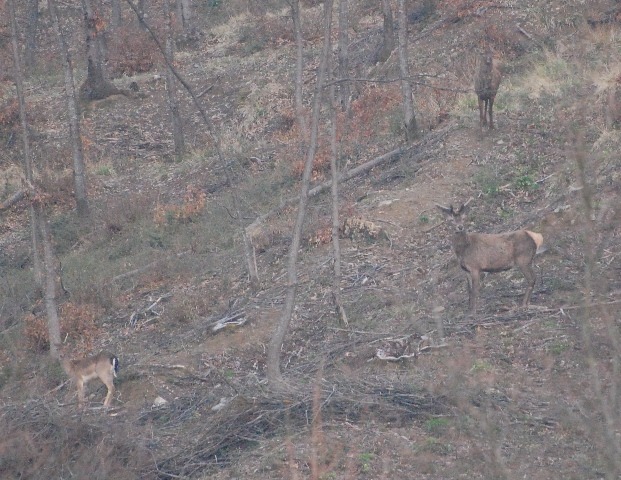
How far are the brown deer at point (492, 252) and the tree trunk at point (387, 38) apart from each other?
46.5ft

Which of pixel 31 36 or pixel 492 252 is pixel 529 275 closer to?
pixel 492 252

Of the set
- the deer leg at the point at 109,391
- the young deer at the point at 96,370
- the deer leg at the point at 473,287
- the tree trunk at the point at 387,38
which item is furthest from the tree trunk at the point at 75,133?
the deer leg at the point at 473,287

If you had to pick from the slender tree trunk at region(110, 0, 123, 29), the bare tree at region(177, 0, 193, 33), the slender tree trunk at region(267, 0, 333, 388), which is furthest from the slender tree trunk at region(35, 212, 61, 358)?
the slender tree trunk at region(110, 0, 123, 29)

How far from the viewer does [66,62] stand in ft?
61.6

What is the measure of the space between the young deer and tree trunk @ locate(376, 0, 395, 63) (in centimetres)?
1531

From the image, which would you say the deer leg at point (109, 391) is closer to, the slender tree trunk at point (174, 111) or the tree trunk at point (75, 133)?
→ the tree trunk at point (75, 133)

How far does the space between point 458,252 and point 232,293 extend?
4.83 meters

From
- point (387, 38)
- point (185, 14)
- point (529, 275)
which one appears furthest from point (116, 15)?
point (529, 275)

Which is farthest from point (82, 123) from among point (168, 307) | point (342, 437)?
point (342, 437)

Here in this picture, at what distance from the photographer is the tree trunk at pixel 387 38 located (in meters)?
24.3

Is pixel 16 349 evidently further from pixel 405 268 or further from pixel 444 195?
pixel 444 195

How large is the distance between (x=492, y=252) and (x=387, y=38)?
1513cm

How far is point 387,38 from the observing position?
24.7 meters

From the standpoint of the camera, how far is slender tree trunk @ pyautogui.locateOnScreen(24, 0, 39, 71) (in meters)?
32.0
